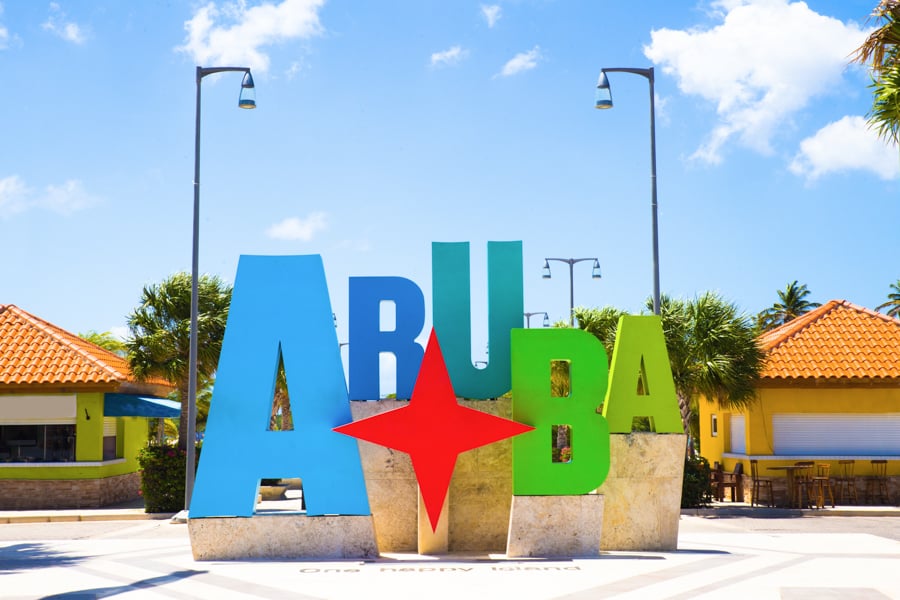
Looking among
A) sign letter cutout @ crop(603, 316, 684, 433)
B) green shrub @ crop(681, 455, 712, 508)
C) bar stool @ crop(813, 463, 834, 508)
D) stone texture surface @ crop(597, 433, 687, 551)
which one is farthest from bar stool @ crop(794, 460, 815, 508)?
sign letter cutout @ crop(603, 316, 684, 433)

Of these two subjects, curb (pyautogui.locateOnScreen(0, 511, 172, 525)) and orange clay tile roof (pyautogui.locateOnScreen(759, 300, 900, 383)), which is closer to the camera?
curb (pyautogui.locateOnScreen(0, 511, 172, 525))

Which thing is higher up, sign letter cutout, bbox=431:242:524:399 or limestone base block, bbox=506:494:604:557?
sign letter cutout, bbox=431:242:524:399

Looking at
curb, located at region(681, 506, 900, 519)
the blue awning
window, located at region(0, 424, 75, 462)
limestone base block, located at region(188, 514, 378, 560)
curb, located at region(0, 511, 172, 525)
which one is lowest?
curb, located at region(0, 511, 172, 525)

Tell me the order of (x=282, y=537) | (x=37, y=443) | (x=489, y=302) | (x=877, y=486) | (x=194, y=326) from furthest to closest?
1. (x=37, y=443)
2. (x=877, y=486)
3. (x=194, y=326)
4. (x=489, y=302)
5. (x=282, y=537)

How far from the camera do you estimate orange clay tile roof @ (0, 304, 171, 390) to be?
26891mm

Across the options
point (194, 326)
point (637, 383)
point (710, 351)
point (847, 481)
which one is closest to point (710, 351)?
point (710, 351)

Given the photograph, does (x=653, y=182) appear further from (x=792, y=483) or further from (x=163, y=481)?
(x=163, y=481)

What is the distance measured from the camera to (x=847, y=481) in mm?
26031

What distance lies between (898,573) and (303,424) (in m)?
9.02

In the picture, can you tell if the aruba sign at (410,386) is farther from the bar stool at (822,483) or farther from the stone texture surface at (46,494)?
the stone texture surface at (46,494)

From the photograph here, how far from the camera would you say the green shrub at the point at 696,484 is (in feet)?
80.0

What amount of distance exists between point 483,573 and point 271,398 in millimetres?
4476

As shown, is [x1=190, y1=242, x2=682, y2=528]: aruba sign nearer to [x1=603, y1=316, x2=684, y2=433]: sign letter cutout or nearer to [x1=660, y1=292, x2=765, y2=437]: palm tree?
[x1=603, y1=316, x2=684, y2=433]: sign letter cutout

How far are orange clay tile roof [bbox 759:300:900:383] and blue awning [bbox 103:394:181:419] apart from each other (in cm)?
1779
